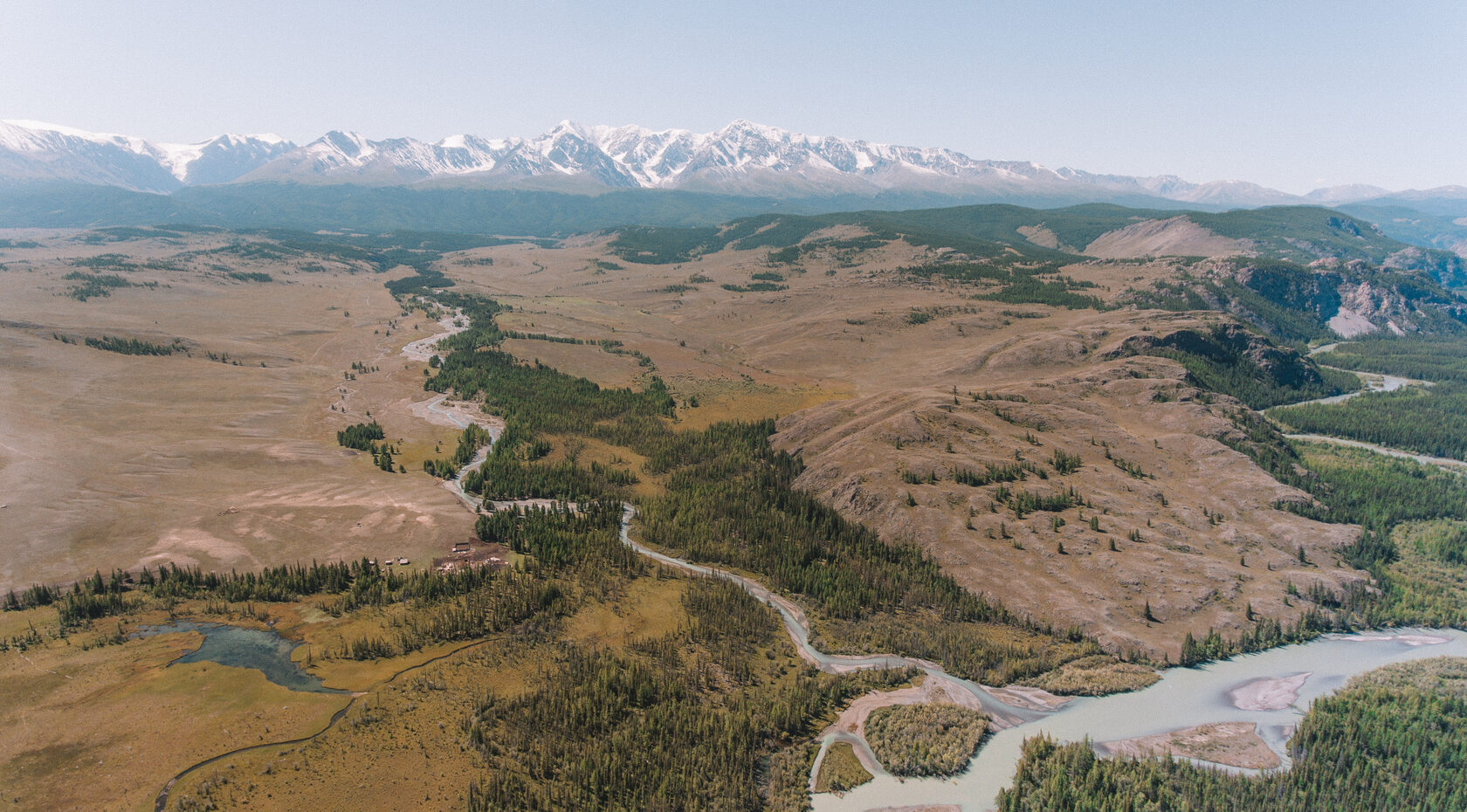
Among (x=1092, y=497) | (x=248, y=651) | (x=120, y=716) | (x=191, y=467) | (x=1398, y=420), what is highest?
(x=1398, y=420)

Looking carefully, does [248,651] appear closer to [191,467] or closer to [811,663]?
[811,663]

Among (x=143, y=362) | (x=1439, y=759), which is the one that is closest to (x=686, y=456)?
(x=1439, y=759)

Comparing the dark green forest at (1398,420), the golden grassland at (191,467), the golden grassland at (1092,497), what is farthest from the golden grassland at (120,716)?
the dark green forest at (1398,420)

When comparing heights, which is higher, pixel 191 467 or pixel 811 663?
pixel 191 467

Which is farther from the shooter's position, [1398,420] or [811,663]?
[1398,420]

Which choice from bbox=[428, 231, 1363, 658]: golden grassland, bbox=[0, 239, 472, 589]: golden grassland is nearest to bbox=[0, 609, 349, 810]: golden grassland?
bbox=[0, 239, 472, 589]: golden grassland

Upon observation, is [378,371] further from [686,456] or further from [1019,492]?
[1019,492]

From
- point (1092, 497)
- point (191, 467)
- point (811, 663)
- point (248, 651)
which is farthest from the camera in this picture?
point (191, 467)

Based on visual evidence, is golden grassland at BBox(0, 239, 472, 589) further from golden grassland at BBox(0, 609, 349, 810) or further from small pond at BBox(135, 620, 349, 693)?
golden grassland at BBox(0, 609, 349, 810)

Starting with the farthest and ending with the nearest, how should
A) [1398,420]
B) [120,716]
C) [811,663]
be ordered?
[1398,420], [811,663], [120,716]

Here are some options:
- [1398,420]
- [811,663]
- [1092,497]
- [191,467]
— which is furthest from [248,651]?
[1398,420]

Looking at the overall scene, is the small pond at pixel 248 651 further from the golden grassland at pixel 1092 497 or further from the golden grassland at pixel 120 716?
the golden grassland at pixel 1092 497
